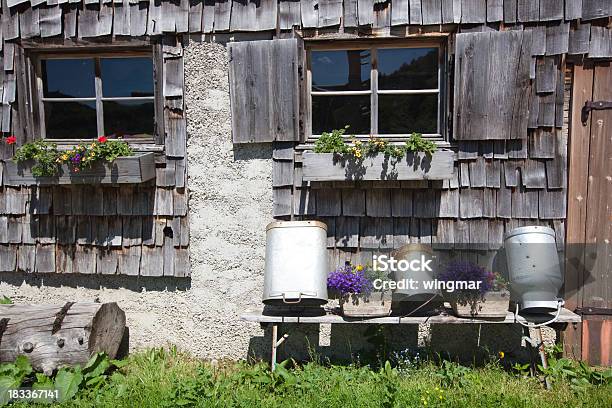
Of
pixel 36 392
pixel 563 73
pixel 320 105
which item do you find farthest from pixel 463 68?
pixel 36 392

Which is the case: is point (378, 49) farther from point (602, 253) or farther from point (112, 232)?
point (112, 232)

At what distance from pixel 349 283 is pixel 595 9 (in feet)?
8.79

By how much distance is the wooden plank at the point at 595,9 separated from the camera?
11.2 ft

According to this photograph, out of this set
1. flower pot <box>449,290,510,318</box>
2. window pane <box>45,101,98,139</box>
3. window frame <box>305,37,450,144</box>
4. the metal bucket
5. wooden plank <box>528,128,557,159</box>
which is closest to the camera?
flower pot <box>449,290,510,318</box>

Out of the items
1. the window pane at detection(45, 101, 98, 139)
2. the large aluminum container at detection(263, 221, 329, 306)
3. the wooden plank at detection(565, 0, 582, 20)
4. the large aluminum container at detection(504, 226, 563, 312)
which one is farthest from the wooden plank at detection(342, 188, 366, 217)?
the window pane at detection(45, 101, 98, 139)

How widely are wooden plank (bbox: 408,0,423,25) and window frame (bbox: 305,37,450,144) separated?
0.50 feet

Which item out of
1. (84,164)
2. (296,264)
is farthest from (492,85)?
(84,164)

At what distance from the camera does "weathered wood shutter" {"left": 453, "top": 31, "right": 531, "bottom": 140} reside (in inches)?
136

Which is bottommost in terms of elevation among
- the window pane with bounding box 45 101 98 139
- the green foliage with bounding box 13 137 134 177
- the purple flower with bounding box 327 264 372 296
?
the purple flower with bounding box 327 264 372 296

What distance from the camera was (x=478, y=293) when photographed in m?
3.27

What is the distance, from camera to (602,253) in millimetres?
3678

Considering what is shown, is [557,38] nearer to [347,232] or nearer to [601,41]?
[601,41]

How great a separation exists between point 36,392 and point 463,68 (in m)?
3.84

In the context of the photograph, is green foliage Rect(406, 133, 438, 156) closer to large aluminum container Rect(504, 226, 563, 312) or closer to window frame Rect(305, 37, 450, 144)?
window frame Rect(305, 37, 450, 144)
